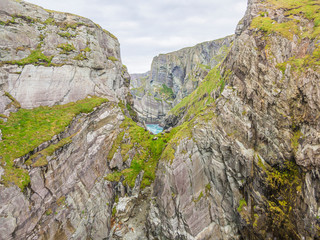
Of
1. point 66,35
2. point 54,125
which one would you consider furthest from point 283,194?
point 66,35

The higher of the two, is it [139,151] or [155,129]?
[139,151]

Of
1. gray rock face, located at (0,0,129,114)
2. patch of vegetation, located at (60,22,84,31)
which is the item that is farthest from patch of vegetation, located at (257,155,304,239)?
patch of vegetation, located at (60,22,84,31)

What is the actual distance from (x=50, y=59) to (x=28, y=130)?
1607 centimetres

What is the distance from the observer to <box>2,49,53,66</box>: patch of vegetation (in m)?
26.9

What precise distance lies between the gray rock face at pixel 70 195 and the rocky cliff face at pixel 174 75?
10121cm

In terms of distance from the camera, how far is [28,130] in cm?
2033

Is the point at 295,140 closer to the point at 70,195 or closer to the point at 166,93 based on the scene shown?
the point at 70,195

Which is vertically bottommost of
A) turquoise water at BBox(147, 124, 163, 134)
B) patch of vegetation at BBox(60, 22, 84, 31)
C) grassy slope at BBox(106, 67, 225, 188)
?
turquoise water at BBox(147, 124, 163, 134)

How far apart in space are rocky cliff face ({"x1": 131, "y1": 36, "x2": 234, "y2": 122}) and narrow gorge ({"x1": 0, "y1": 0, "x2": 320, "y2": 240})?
94.4 m

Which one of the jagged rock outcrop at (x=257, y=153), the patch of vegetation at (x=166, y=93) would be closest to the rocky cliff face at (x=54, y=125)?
the jagged rock outcrop at (x=257, y=153)

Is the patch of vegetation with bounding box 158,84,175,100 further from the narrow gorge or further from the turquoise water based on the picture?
Result: the narrow gorge

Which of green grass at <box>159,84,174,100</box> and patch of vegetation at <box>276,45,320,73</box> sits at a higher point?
patch of vegetation at <box>276,45,320,73</box>

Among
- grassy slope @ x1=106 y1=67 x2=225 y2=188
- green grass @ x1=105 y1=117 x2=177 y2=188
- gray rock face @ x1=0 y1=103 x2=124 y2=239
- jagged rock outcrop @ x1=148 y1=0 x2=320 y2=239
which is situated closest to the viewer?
gray rock face @ x1=0 y1=103 x2=124 y2=239

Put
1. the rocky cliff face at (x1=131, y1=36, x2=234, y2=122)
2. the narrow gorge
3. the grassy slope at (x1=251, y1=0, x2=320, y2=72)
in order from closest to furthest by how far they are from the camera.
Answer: the narrow gorge, the grassy slope at (x1=251, y1=0, x2=320, y2=72), the rocky cliff face at (x1=131, y1=36, x2=234, y2=122)
